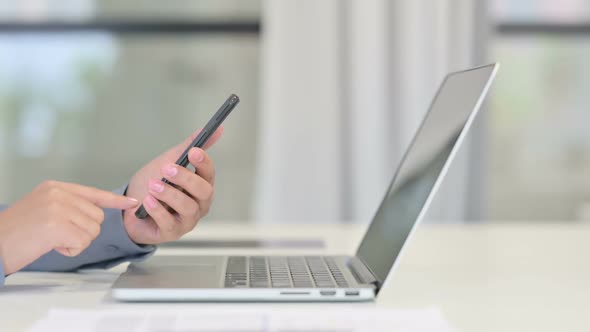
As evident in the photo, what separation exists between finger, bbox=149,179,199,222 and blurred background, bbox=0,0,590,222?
1590 mm

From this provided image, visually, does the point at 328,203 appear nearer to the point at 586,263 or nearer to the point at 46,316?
the point at 586,263

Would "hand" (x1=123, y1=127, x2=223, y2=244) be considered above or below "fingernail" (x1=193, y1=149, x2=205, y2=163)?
below

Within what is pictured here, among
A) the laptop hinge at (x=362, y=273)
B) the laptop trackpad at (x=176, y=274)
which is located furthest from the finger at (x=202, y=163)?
the laptop hinge at (x=362, y=273)

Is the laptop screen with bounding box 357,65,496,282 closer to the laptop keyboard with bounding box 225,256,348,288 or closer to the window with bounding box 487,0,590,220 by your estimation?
the laptop keyboard with bounding box 225,256,348,288

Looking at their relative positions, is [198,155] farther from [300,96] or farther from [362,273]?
[300,96]

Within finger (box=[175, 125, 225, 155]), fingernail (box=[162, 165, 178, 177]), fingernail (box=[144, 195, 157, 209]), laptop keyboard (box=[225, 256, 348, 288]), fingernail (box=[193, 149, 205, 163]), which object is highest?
finger (box=[175, 125, 225, 155])

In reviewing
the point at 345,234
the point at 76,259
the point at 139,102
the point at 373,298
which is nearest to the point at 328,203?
the point at 139,102

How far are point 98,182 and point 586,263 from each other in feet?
6.92

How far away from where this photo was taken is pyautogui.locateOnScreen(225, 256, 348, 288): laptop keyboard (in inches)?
34.6

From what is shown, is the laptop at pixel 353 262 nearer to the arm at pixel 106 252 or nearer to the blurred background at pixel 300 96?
the arm at pixel 106 252

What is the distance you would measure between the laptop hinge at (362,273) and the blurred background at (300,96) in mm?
1501

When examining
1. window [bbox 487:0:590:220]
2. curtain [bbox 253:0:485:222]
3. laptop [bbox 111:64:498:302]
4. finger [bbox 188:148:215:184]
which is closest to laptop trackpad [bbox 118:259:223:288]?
laptop [bbox 111:64:498:302]

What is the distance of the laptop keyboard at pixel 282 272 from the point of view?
2.89 ft

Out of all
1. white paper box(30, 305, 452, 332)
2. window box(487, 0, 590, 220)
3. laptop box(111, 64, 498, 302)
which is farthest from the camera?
window box(487, 0, 590, 220)
